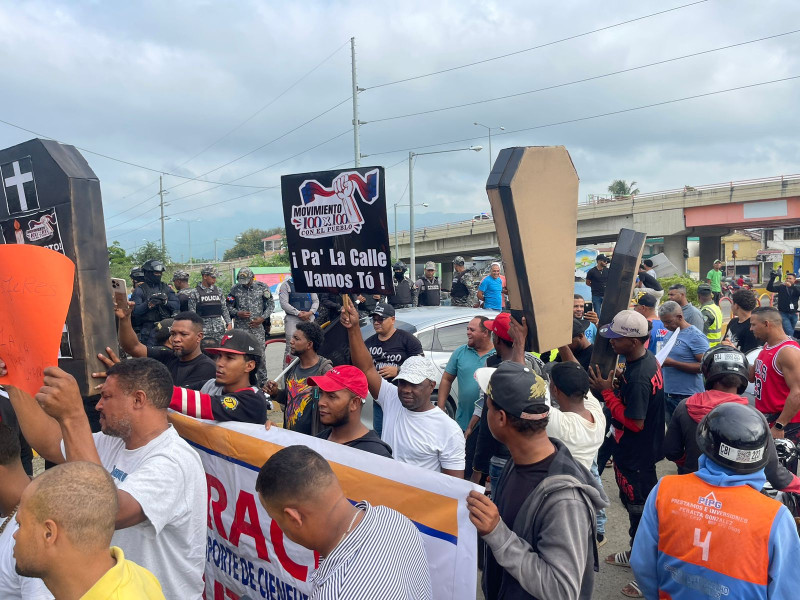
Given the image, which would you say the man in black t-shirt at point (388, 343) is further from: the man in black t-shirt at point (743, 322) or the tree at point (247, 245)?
the tree at point (247, 245)

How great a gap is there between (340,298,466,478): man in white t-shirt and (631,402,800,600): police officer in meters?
1.58

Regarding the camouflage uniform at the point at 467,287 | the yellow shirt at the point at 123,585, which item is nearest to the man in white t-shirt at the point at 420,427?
the yellow shirt at the point at 123,585

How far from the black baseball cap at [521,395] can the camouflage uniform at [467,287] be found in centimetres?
1097

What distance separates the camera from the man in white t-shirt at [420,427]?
13.1ft

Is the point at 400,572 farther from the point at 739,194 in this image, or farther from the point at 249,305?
the point at 739,194

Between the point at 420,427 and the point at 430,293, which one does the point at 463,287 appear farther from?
the point at 420,427

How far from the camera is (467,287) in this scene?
13.6m

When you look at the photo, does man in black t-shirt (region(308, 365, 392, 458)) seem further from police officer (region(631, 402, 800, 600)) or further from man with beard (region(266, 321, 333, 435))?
police officer (region(631, 402, 800, 600))

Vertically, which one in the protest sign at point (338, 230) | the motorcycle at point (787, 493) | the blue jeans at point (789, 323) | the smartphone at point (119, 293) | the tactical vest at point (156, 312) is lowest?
the blue jeans at point (789, 323)

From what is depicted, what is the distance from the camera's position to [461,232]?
171ft

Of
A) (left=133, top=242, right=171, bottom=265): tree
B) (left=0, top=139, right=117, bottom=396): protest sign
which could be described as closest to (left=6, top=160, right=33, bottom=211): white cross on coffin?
(left=0, top=139, right=117, bottom=396): protest sign

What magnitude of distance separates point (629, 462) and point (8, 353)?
3.96m

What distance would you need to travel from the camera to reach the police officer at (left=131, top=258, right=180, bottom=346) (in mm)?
8953

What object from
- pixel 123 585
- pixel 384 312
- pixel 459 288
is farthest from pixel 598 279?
pixel 123 585
